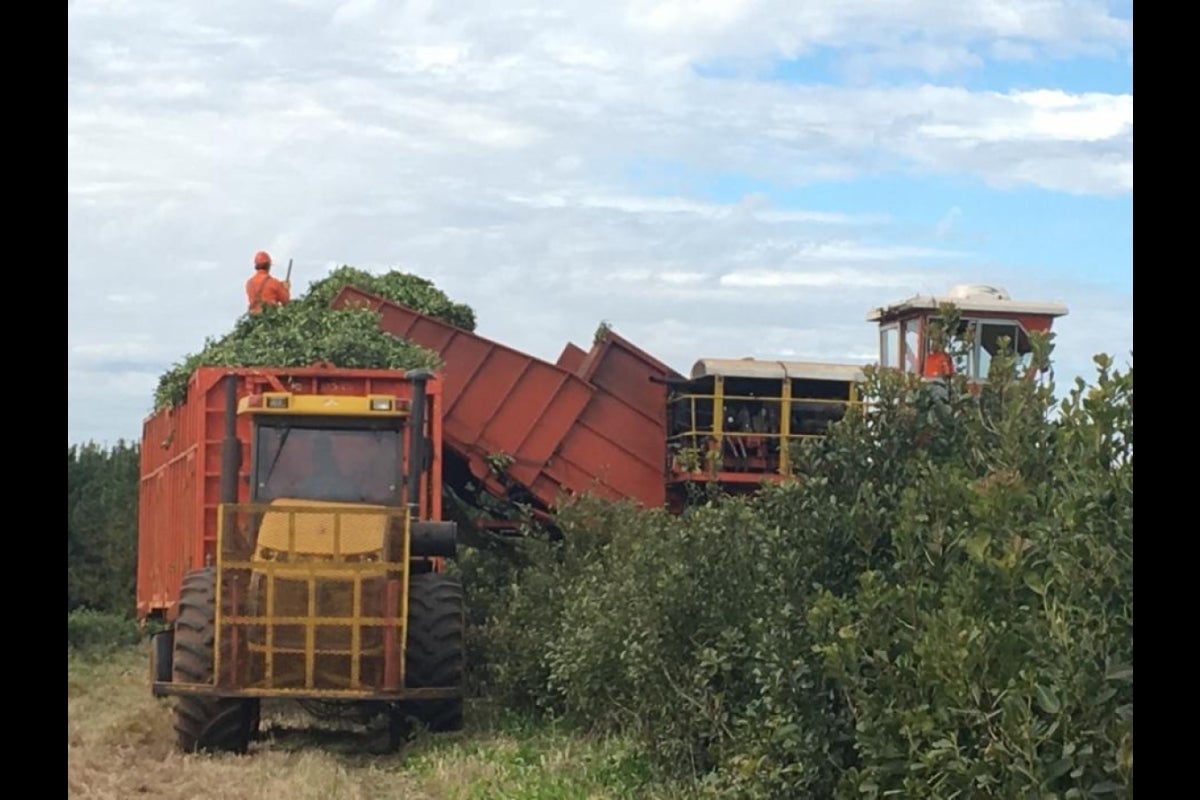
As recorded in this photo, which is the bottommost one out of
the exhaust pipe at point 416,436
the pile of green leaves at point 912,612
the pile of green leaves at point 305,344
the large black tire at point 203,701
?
the large black tire at point 203,701

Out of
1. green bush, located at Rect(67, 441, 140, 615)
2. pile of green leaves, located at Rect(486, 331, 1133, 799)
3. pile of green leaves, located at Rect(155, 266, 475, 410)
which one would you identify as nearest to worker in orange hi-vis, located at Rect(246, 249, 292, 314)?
pile of green leaves, located at Rect(155, 266, 475, 410)

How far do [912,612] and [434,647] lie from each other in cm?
594

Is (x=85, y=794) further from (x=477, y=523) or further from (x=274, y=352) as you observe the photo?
(x=477, y=523)

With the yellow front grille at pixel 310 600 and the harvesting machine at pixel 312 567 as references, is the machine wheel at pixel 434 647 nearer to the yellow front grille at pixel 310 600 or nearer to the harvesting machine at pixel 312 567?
the harvesting machine at pixel 312 567

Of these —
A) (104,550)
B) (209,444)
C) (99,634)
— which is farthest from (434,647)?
(104,550)

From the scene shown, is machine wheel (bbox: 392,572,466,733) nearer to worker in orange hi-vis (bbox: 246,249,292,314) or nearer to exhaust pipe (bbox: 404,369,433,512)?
exhaust pipe (bbox: 404,369,433,512)

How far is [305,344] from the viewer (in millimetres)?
15250

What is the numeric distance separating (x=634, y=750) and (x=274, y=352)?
5.94m

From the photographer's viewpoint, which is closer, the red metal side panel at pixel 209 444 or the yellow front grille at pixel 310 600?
the yellow front grille at pixel 310 600

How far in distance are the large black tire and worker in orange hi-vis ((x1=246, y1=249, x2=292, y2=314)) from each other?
494cm

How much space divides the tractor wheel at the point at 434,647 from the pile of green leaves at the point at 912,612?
134 cm

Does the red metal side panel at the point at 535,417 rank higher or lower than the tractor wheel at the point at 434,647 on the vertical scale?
higher

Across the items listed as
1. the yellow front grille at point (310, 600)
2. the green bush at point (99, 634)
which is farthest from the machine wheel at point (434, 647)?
the green bush at point (99, 634)

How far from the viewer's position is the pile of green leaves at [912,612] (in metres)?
5.77
